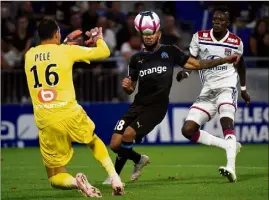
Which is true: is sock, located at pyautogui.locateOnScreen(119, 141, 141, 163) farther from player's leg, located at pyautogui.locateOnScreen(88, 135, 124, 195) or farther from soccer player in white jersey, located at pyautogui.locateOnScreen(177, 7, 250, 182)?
player's leg, located at pyautogui.locateOnScreen(88, 135, 124, 195)

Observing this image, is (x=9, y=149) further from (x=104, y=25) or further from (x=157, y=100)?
(x=157, y=100)

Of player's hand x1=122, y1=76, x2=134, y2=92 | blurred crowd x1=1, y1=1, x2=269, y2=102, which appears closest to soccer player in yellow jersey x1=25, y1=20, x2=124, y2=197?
player's hand x1=122, y1=76, x2=134, y2=92

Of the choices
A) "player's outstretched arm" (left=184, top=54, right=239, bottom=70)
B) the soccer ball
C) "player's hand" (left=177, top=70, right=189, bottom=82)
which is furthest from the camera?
"player's hand" (left=177, top=70, right=189, bottom=82)

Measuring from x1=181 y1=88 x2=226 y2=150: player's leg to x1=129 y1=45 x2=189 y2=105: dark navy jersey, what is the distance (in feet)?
3.46

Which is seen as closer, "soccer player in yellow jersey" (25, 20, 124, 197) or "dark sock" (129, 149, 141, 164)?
"soccer player in yellow jersey" (25, 20, 124, 197)

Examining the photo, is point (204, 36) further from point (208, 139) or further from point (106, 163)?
point (106, 163)

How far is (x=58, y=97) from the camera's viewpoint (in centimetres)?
1058

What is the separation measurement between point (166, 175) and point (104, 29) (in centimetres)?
818

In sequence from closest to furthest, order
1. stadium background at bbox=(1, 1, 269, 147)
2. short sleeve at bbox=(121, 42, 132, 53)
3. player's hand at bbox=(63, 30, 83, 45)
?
player's hand at bbox=(63, 30, 83, 45) < stadium background at bbox=(1, 1, 269, 147) < short sleeve at bbox=(121, 42, 132, 53)

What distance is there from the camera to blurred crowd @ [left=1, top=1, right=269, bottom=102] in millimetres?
20547

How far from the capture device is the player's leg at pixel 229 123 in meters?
12.7

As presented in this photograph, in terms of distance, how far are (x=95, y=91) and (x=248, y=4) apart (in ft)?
15.5

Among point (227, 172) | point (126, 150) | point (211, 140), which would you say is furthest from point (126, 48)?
point (227, 172)

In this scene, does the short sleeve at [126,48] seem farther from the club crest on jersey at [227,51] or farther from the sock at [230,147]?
the sock at [230,147]
